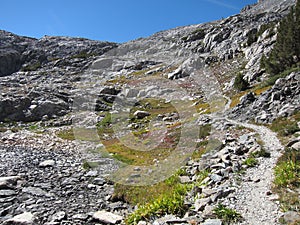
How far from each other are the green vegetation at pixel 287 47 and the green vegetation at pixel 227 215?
37616mm

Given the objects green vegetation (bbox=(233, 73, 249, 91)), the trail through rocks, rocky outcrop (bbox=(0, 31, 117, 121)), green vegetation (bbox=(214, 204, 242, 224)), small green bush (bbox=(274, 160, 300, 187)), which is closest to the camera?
the trail through rocks

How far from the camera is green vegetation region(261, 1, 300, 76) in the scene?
3919 cm

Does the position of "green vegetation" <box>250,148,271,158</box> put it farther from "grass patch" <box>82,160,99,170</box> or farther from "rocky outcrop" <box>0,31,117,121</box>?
"rocky outcrop" <box>0,31,117,121</box>

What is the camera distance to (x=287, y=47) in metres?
40.5

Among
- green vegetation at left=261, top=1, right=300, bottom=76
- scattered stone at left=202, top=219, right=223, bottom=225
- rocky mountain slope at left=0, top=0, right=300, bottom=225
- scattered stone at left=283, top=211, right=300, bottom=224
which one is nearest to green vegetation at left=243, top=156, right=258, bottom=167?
rocky mountain slope at left=0, top=0, right=300, bottom=225

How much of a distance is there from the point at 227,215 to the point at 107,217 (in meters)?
5.85

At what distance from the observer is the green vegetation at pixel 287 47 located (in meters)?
39.2

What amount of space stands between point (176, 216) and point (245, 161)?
606 centimetres

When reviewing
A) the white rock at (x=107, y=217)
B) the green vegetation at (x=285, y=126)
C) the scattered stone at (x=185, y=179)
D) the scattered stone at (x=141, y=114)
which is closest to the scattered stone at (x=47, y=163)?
the white rock at (x=107, y=217)

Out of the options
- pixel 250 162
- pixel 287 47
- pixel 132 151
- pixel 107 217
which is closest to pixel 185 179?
pixel 250 162

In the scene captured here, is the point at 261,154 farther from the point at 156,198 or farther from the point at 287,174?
the point at 156,198

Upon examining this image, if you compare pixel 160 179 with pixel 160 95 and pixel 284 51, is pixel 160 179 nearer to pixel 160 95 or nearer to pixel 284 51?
pixel 284 51

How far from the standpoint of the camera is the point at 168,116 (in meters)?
46.6

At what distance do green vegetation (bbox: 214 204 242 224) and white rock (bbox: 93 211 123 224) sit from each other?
4.85 m
